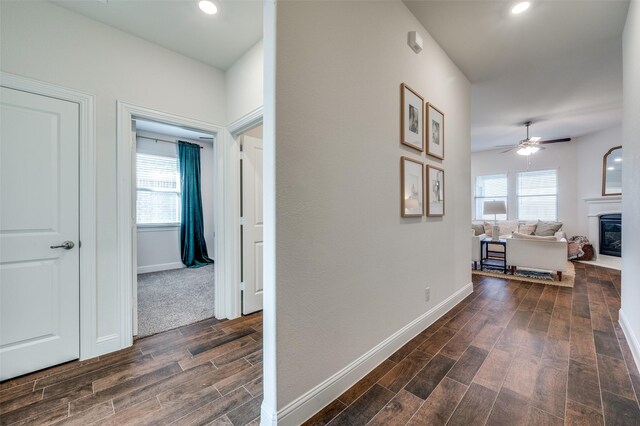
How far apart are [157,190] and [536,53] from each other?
6.27m

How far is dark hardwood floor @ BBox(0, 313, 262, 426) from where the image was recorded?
1.49 m

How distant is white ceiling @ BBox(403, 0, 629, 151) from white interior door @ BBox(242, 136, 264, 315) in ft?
6.69

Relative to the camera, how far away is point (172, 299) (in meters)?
3.46

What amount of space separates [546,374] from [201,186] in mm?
5974

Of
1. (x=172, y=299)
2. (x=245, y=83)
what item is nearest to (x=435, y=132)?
(x=245, y=83)

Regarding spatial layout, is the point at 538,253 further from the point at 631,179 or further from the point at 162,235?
the point at 162,235

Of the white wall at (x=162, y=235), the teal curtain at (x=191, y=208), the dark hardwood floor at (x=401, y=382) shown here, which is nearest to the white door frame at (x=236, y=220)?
the dark hardwood floor at (x=401, y=382)

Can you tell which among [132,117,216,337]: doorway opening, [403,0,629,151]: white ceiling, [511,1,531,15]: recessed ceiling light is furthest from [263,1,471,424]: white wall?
[132,117,216,337]: doorway opening

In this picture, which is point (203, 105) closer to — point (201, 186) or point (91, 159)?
point (91, 159)

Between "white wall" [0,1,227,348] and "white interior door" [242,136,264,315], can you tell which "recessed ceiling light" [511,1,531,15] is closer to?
"white interior door" [242,136,264,315]

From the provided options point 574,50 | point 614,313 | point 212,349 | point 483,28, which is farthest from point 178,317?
point 574,50

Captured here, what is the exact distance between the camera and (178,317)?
9.44 feet

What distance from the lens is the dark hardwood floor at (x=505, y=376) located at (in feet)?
4.84

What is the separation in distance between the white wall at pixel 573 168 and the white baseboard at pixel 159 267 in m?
8.53
